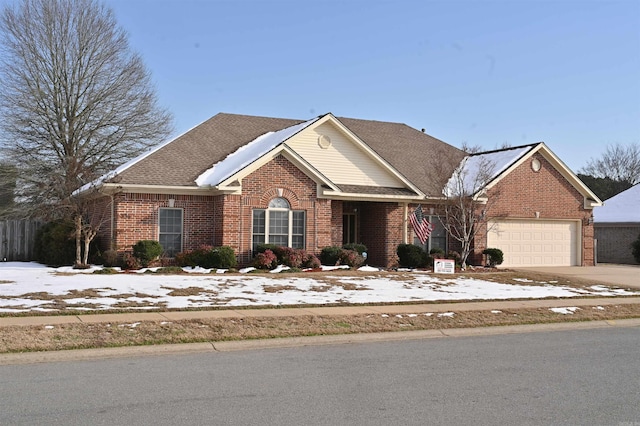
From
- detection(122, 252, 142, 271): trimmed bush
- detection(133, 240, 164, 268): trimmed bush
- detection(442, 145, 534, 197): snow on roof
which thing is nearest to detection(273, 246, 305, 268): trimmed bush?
detection(133, 240, 164, 268): trimmed bush

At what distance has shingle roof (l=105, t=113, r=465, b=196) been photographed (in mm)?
23469

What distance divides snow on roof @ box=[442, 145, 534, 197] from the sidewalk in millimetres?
9461

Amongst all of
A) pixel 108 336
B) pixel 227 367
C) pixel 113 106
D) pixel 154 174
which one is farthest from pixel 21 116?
pixel 227 367

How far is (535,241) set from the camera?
29359 mm

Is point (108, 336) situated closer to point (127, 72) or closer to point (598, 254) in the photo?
point (127, 72)

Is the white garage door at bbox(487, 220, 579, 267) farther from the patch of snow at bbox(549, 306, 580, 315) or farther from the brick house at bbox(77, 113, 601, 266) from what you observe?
the patch of snow at bbox(549, 306, 580, 315)

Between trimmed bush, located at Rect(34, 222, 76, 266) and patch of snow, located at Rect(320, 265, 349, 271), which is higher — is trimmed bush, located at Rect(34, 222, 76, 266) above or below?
above

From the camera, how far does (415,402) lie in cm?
712

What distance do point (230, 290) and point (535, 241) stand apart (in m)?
17.1

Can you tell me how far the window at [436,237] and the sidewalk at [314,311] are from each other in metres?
9.83

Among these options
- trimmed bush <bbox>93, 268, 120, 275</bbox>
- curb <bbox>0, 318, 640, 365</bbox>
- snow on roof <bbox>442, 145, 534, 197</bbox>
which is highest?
snow on roof <bbox>442, 145, 534, 197</bbox>

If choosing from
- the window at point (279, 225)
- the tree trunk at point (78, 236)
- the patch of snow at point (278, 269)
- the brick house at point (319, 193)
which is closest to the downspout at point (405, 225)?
the brick house at point (319, 193)

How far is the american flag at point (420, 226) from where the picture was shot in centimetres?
2498

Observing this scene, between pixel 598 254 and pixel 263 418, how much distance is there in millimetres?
34376
